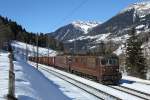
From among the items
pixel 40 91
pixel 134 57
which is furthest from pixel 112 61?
pixel 134 57

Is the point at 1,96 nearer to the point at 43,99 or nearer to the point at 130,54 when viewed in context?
the point at 43,99

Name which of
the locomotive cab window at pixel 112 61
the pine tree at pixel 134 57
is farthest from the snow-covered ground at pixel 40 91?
the pine tree at pixel 134 57

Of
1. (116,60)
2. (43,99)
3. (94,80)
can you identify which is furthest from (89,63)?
(43,99)

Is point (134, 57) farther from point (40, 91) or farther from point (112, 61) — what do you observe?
point (40, 91)

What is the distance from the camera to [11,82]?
50.0 ft

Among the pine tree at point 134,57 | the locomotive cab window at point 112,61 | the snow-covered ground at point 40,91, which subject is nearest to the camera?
the snow-covered ground at point 40,91

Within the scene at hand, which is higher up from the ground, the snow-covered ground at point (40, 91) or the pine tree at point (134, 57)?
the pine tree at point (134, 57)

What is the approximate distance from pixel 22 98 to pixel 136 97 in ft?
40.4

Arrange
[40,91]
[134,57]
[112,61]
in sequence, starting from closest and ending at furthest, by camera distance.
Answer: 1. [40,91]
2. [112,61]
3. [134,57]

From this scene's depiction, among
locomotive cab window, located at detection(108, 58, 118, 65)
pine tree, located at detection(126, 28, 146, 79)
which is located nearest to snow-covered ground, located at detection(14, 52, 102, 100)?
locomotive cab window, located at detection(108, 58, 118, 65)

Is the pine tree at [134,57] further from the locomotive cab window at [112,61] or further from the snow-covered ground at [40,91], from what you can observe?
the snow-covered ground at [40,91]

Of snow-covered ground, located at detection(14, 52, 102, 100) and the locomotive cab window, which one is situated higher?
the locomotive cab window

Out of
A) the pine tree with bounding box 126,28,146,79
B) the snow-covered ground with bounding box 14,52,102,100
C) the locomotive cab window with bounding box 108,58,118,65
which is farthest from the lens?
the pine tree with bounding box 126,28,146,79

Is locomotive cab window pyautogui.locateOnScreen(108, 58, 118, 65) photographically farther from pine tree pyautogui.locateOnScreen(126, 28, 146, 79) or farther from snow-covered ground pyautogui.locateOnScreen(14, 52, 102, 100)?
pine tree pyautogui.locateOnScreen(126, 28, 146, 79)
